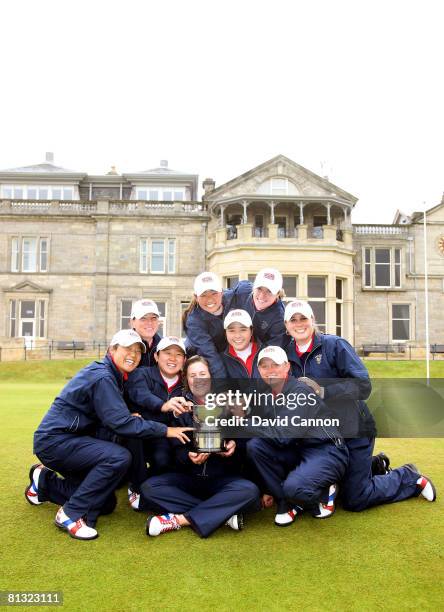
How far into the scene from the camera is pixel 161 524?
4.68m

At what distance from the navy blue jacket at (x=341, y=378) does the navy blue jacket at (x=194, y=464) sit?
43.5 inches

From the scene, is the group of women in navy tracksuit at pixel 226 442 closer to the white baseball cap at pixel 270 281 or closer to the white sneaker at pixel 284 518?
the white sneaker at pixel 284 518

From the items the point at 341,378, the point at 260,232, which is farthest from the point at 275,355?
the point at 260,232

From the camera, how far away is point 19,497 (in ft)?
18.9

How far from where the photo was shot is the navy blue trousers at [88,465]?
188 inches

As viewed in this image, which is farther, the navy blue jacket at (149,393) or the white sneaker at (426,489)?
the white sneaker at (426,489)

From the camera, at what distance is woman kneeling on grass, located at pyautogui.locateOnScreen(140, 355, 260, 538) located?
471cm

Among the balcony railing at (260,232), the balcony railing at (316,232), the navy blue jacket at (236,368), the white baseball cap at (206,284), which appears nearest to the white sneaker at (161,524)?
the navy blue jacket at (236,368)

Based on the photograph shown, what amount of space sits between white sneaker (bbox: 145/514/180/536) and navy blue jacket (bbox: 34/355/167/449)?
28.8 inches

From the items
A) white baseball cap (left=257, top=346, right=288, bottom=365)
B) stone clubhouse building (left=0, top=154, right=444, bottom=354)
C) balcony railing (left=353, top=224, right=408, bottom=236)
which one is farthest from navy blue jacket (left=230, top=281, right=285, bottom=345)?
balcony railing (left=353, top=224, right=408, bottom=236)

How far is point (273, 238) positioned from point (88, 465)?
984 inches

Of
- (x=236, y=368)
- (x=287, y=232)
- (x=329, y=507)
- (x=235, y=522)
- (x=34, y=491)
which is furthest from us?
(x=287, y=232)

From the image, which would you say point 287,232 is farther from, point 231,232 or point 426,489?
point 426,489

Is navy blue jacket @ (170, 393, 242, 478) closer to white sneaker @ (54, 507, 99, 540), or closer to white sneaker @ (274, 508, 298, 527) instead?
white sneaker @ (274, 508, 298, 527)
